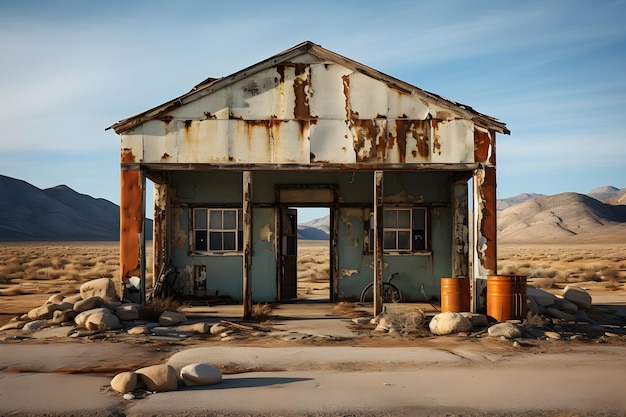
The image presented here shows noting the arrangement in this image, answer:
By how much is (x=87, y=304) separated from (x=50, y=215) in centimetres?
11573

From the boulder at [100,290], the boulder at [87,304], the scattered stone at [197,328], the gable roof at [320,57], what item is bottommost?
the scattered stone at [197,328]

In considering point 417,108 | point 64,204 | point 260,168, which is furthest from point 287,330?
point 64,204

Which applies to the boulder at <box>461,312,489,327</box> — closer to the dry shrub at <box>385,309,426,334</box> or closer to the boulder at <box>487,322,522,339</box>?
the boulder at <box>487,322,522,339</box>

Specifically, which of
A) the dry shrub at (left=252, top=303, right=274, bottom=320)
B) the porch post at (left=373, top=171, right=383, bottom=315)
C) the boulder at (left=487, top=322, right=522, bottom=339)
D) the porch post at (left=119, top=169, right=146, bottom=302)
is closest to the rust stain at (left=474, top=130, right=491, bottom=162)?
the porch post at (left=373, top=171, right=383, bottom=315)

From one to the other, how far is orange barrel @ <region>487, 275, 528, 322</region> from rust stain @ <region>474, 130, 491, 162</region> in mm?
2448

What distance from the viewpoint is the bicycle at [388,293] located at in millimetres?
17109

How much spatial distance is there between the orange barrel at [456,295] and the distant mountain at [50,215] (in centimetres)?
9364

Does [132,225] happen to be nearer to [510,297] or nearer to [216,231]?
[216,231]

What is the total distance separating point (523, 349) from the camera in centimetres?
1076

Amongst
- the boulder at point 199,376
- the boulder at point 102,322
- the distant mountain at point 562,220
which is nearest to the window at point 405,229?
the boulder at point 102,322

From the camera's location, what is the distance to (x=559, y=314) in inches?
551

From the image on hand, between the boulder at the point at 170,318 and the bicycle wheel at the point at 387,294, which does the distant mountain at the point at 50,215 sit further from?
the boulder at the point at 170,318

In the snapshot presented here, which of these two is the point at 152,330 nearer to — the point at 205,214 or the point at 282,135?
the point at 282,135

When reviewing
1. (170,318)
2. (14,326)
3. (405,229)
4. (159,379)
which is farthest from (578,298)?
(14,326)
